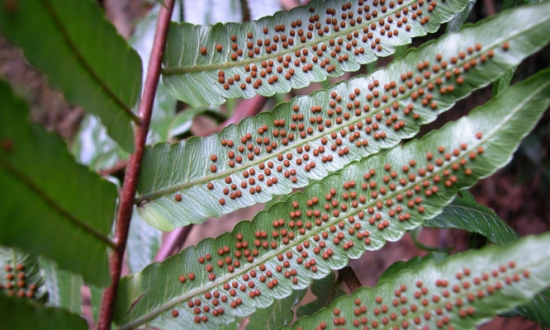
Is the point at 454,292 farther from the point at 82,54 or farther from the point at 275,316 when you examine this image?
the point at 82,54

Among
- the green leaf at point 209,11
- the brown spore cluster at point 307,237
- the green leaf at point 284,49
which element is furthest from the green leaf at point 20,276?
the green leaf at point 209,11

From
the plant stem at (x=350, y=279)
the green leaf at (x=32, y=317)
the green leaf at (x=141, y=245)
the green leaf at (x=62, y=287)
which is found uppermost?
the green leaf at (x=32, y=317)

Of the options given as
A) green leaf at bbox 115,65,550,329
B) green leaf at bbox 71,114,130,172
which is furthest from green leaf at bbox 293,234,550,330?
green leaf at bbox 71,114,130,172

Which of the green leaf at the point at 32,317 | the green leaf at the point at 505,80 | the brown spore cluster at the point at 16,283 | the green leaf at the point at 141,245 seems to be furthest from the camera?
the green leaf at the point at 141,245

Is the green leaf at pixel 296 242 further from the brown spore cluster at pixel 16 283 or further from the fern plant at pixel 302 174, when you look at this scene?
the brown spore cluster at pixel 16 283

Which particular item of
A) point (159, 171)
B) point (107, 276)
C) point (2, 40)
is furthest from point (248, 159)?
point (2, 40)

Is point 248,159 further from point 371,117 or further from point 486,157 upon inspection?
point 486,157

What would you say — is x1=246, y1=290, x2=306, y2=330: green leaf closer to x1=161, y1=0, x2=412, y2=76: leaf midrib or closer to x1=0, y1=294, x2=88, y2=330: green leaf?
x1=0, y1=294, x2=88, y2=330: green leaf

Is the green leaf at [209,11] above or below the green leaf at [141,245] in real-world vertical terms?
above
